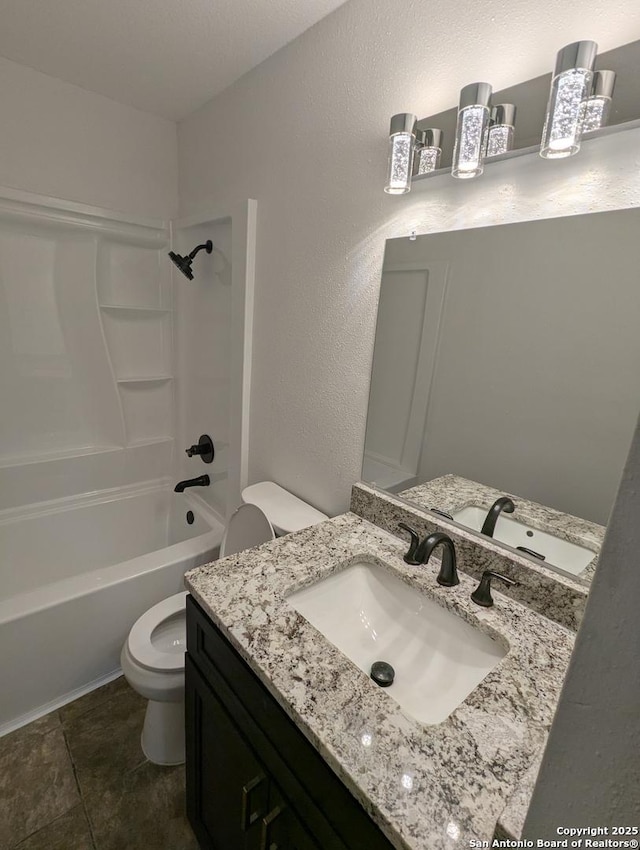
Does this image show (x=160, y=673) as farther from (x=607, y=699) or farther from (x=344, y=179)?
(x=344, y=179)

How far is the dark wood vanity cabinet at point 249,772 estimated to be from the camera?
2.03 ft

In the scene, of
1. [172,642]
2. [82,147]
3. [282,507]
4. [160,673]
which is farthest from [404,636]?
[82,147]

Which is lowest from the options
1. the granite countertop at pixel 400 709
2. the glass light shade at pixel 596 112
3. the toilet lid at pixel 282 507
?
the toilet lid at pixel 282 507

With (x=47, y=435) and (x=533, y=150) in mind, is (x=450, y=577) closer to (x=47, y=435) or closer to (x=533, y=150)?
(x=533, y=150)

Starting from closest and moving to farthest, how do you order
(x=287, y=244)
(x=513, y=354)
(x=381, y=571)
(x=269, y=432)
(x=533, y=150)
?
(x=533, y=150) < (x=513, y=354) < (x=381, y=571) < (x=287, y=244) < (x=269, y=432)

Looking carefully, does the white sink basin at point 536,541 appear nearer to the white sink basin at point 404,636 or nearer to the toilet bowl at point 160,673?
the white sink basin at point 404,636

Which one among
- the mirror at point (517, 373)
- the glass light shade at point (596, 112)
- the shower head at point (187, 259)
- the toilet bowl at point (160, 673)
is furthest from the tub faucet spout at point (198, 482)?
the glass light shade at point (596, 112)

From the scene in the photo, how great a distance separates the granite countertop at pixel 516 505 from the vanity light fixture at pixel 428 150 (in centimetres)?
85

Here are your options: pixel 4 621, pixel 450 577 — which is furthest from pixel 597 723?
pixel 4 621

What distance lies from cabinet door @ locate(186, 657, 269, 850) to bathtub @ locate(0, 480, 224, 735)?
742mm

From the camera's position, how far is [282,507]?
1.51 m

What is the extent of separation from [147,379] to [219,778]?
1962 millimetres

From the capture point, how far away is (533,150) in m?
0.85

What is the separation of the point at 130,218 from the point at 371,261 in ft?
5.04
